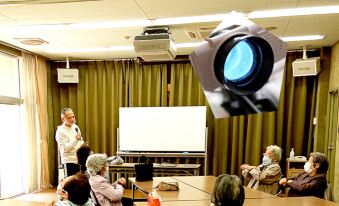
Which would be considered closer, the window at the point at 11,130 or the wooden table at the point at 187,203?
the wooden table at the point at 187,203

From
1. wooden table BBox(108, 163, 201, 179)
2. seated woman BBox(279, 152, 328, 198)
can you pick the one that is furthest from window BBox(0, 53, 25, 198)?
seated woman BBox(279, 152, 328, 198)

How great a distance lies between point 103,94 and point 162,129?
145 centimetres

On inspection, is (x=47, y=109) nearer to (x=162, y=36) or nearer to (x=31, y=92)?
(x=31, y=92)

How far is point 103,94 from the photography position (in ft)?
18.2

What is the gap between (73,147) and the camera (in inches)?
147

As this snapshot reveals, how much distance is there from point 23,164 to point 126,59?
2657 mm

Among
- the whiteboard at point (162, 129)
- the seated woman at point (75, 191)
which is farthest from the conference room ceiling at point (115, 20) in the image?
the seated woman at point (75, 191)

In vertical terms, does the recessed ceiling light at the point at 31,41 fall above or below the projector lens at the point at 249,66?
above

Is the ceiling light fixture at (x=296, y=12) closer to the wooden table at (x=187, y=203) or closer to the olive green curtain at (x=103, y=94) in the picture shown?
the wooden table at (x=187, y=203)

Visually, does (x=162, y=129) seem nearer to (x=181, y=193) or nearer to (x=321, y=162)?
(x=181, y=193)

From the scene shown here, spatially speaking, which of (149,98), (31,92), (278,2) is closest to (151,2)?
(278,2)

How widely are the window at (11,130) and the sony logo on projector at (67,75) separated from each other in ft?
2.35

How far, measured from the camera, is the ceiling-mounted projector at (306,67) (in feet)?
14.1

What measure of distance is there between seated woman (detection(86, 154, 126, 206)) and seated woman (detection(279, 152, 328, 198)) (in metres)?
1.79
